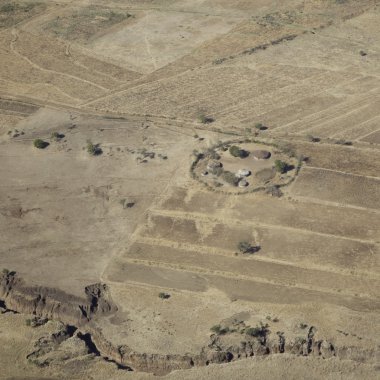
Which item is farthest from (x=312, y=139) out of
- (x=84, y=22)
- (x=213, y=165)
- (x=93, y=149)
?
(x=84, y=22)

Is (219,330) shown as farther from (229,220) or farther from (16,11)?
(16,11)

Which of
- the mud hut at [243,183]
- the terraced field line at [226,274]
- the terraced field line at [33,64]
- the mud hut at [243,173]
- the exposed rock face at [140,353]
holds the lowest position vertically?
the exposed rock face at [140,353]

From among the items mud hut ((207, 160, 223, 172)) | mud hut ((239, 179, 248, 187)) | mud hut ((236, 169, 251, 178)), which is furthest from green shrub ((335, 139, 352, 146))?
mud hut ((207, 160, 223, 172))

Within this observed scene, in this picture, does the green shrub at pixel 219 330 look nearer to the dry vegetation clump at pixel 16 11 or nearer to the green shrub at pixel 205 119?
the green shrub at pixel 205 119

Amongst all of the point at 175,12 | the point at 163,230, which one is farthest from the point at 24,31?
the point at 163,230

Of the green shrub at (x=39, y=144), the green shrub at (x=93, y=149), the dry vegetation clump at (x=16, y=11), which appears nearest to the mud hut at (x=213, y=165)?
the green shrub at (x=93, y=149)

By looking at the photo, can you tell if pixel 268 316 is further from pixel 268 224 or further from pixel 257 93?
pixel 257 93

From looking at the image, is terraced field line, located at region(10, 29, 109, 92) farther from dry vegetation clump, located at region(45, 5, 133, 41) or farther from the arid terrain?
dry vegetation clump, located at region(45, 5, 133, 41)
